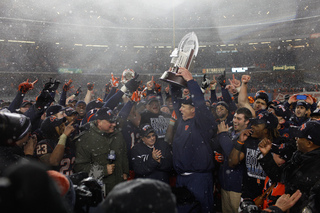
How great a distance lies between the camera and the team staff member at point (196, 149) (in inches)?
107

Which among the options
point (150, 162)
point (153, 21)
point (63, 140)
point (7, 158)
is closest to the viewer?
point (7, 158)

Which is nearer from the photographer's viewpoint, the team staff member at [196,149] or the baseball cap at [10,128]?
the baseball cap at [10,128]

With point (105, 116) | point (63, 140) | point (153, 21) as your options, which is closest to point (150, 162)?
point (105, 116)

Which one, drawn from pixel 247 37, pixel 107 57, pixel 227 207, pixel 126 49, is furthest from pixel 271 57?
pixel 227 207

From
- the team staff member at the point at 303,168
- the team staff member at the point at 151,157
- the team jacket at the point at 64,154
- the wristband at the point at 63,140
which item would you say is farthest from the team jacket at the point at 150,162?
the team staff member at the point at 303,168

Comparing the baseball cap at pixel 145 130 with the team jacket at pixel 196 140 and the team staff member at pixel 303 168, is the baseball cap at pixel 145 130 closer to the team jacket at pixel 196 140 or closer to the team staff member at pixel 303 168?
the team jacket at pixel 196 140

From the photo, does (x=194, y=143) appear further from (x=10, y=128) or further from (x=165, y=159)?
(x=10, y=128)

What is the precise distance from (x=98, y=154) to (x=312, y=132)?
231cm

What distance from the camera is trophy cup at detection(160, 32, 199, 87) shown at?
277cm

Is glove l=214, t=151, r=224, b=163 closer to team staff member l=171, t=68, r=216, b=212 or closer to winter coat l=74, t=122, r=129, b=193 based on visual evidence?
team staff member l=171, t=68, r=216, b=212

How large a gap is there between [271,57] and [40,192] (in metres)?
30.7

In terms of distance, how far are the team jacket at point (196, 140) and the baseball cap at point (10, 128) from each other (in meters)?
1.82

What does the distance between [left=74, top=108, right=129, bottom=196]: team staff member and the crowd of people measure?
0.01 metres

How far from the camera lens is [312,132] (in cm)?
188
